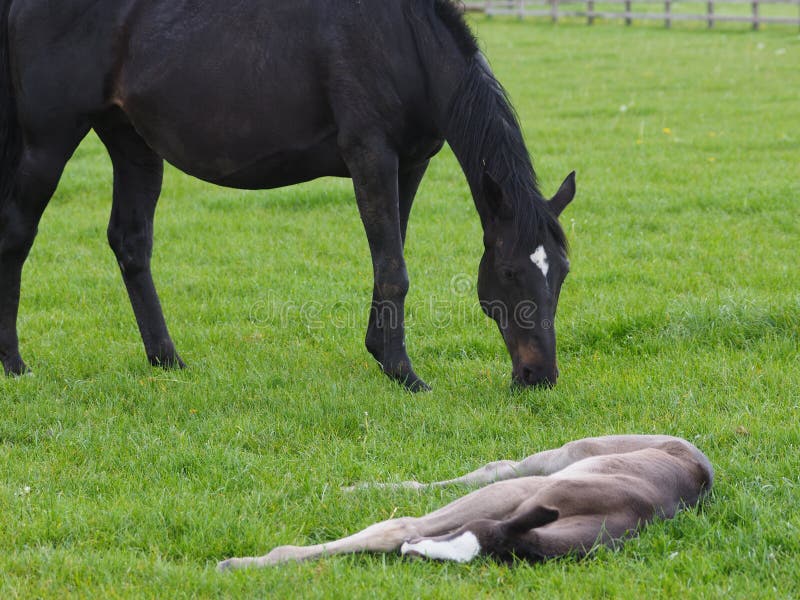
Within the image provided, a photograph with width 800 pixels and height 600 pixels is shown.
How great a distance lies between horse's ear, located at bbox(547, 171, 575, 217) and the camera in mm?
5311

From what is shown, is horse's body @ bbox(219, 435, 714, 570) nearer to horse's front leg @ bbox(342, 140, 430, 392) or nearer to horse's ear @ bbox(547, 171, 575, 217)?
horse's ear @ bbox(547, 171, 575, 217)

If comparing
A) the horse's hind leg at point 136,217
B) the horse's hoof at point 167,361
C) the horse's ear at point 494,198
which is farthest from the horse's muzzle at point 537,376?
the horse's hind leg at point 136,217

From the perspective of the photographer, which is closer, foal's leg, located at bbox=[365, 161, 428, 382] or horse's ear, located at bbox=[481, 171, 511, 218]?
horse's ear, located at bbox=[481, 171, 511, 218]

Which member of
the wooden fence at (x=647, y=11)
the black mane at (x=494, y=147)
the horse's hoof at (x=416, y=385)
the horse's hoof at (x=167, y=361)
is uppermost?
the black mane at (x=494, y=147)

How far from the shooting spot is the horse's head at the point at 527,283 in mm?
5105

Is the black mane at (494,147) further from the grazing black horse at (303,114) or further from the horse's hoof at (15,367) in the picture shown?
the horse's hoof at (15,367)

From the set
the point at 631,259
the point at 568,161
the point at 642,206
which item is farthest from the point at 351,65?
the point at 568,161

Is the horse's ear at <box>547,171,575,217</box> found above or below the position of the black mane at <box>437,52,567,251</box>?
below

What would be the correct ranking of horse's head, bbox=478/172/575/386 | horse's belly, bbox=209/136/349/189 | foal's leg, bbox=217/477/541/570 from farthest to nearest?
horse's belly, bbox=209/136/349/189, horse's head, bbox=478/172/575/386, foal's leg, bbox=217/477/541/570

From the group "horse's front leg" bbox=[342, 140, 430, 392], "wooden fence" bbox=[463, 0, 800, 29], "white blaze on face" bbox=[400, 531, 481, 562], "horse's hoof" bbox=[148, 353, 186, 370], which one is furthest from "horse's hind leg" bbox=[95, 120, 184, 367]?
"wooden fence" bbox=[463, 0, 800, 29]

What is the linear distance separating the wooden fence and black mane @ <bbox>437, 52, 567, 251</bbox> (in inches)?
833

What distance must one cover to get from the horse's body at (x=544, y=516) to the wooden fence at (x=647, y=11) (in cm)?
2313

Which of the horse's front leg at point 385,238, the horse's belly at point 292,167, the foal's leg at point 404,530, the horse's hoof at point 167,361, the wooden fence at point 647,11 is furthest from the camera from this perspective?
the wooden fence at point 647,11

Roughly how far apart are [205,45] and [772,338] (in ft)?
12.2
